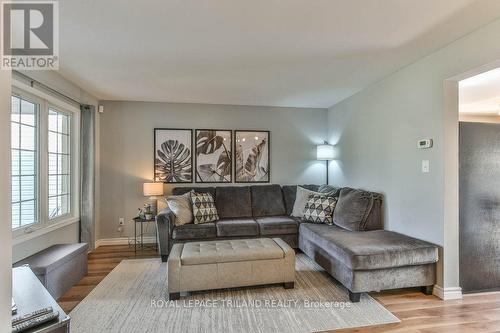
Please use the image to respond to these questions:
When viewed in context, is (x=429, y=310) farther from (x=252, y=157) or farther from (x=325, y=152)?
(x=252, y=157)

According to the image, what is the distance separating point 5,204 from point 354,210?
3273 millimetres

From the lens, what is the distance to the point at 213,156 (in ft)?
14.9

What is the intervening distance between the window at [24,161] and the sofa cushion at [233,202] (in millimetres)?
2293

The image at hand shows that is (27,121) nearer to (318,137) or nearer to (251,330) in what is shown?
(251,330)

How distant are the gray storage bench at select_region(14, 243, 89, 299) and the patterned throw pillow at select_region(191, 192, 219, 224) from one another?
1.38 meters

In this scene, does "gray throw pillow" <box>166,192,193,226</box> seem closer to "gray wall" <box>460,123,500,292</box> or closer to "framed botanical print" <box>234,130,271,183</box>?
"framed botanical print" <box>234,130,271,183</box>

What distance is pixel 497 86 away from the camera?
3506 millimetres

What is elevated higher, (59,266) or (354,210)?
(354,210)

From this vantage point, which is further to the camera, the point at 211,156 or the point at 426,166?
the point at 211,156

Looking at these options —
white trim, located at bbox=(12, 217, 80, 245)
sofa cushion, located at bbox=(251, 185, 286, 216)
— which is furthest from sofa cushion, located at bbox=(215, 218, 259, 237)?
white trim, located at bbox=(12, 217, 80, 245)

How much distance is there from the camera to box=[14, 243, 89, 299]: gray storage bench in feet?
7.67

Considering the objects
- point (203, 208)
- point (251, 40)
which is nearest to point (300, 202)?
point (203, 208)

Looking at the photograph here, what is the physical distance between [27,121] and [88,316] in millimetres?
2098

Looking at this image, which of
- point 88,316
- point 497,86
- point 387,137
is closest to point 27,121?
point 88,316
